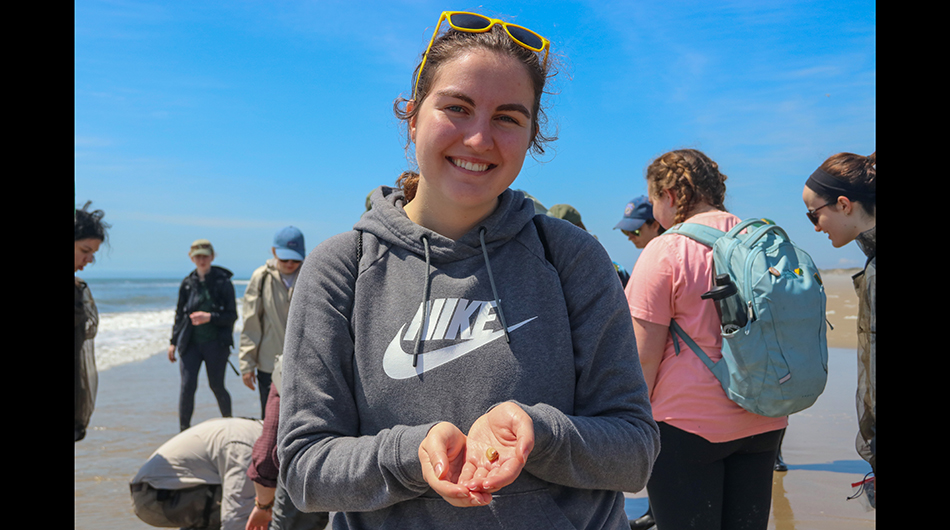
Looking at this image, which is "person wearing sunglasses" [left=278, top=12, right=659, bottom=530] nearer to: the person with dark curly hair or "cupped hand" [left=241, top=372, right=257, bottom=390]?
the person with dark curly hair

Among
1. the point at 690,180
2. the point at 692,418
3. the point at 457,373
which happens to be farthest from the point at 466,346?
the point at 690,180

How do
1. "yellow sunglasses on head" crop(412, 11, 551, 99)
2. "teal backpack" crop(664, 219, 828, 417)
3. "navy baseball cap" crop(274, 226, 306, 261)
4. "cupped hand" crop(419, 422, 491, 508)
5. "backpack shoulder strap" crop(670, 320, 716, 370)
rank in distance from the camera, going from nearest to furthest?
1. "cupped hand" crop(419, 422, 491, 508)
2. "yellow sunglasses on head" crop(412, 11, 551, 99)
3. "teal backpack" crop(664, 219, 828, 417)
4. "backpack shoulder strap" crop(670, 320, 716, 370)
5. "navy baseball cap" crop(274, 226, 306, 261)

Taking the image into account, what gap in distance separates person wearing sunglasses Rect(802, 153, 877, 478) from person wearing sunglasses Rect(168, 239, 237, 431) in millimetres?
6114

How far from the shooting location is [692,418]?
2594 millimetres

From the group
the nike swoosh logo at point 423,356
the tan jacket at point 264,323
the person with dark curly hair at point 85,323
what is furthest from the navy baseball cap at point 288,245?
the nike swoosh logo at point 423,356

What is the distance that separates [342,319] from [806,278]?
209cm

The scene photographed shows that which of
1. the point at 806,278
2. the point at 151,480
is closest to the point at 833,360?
the point at 806,278

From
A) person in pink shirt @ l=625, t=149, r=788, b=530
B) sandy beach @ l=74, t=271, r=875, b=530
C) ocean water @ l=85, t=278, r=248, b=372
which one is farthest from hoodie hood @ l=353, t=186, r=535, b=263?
ocean water @ l=85, t=278, r=248, b=372

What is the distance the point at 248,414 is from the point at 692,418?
7.79 meters

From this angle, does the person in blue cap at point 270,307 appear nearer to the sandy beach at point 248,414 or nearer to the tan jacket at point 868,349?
the sandy beach at point 248,414

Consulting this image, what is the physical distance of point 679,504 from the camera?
255 centimetres

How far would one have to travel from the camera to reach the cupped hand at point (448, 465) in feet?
3.68

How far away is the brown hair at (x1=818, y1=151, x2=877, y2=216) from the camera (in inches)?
128
